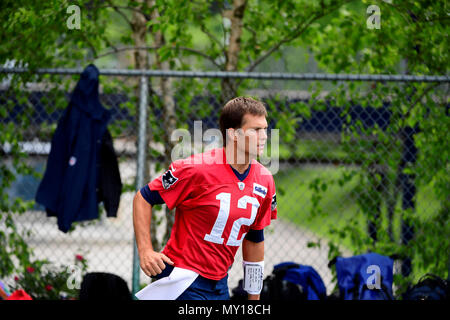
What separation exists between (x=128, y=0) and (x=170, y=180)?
2.91 meters

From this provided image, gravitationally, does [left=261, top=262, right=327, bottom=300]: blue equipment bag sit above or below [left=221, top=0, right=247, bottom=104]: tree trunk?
below

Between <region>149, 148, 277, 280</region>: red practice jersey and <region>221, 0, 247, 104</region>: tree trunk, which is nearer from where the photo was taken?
<region>149, 148, 277, 280</region>: red practice jersey

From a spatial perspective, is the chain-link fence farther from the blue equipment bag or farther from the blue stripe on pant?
the blue stripe on pant

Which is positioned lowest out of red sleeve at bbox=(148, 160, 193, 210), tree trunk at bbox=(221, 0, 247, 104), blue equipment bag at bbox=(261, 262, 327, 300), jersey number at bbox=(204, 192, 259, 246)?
blue equipment bag at bbox=(261, 262, 327, 300)

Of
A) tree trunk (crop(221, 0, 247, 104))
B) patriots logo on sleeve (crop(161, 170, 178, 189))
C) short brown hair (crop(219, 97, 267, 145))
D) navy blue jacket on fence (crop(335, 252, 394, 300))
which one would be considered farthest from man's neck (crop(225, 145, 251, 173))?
tree trunk (crop(221, 0, 247, 104))

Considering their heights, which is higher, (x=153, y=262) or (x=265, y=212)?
(x=265, y=212)

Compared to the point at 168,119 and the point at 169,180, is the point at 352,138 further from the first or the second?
the point at 169,180

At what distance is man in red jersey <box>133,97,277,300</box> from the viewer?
2.62 m

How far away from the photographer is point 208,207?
262 cm

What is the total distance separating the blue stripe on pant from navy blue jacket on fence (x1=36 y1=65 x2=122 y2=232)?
57.6 inches

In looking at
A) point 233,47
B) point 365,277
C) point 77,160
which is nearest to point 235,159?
point 77,160

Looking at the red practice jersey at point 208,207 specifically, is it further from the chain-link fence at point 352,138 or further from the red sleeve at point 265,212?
the chain-link fence at point 352,138

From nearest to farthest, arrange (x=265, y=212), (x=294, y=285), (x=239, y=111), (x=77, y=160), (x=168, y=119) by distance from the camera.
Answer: (x=239, y=111)
(x=265, y=212)
(x=77, y=160)
(x=294, y=285)
(x=168, y=119)

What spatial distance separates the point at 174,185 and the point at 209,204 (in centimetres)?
21
